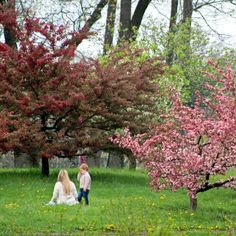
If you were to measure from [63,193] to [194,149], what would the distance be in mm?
3102

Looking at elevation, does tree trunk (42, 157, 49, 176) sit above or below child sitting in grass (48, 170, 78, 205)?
above

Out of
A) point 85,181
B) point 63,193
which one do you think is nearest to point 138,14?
point 85,181

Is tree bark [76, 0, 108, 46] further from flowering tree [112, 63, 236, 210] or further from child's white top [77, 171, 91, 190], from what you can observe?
flowering tree [112, 63, 236, 210]

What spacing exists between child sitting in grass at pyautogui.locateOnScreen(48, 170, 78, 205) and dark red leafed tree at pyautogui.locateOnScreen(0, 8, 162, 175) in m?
4.09

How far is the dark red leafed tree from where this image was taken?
19.2 m

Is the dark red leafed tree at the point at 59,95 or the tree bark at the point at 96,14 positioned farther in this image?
the tree bark at the point at 96,14

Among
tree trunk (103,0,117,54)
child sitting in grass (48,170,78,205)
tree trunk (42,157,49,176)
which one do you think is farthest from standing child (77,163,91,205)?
tree trunk (103,0,117,54)

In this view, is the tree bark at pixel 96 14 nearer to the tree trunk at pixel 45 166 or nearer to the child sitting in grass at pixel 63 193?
the tree trunk at pixel 45 166

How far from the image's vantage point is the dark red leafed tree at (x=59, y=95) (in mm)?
19250

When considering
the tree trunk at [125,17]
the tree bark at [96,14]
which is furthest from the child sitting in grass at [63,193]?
the tree bark at [96,14]

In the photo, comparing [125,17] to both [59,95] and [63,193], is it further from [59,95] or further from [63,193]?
[63,193]

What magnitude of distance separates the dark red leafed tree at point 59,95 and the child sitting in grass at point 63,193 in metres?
4.09

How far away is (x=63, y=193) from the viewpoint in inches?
578

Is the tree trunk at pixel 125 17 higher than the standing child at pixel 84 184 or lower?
higher
